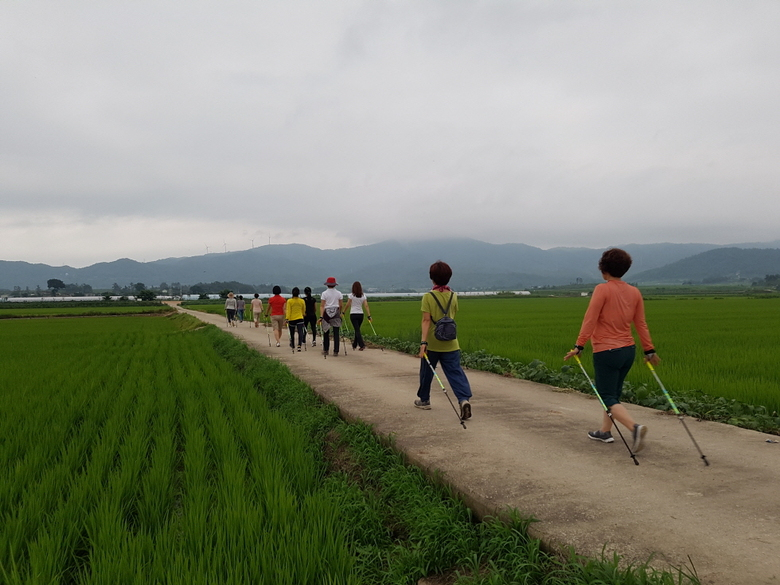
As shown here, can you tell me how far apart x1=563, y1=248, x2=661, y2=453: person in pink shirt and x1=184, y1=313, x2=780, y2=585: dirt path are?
0.58 metres

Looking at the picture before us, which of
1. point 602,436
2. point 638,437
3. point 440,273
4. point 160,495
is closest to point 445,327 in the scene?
point 440,273

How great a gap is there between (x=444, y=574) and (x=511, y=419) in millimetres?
2865

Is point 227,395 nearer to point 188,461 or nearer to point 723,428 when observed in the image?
point 188,461

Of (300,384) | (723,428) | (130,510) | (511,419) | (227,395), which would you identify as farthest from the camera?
(300,384)

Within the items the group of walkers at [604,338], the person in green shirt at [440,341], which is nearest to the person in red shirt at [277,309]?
the group of walkers at [604,338]

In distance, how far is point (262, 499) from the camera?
3430 millimetres

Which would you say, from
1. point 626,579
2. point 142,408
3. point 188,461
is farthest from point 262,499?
point 142,408

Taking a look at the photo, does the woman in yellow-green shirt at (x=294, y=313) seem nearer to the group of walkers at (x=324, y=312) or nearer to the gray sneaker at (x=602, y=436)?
the group of walkers at (x=324, y=312)

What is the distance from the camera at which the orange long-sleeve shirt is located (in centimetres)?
423

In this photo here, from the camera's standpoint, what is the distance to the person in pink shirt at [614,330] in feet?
13.9

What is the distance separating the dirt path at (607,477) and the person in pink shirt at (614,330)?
58 centimetres

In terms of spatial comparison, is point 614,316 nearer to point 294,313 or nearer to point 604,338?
point 604,338

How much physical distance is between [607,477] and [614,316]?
1.35 m

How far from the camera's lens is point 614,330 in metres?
4.24
